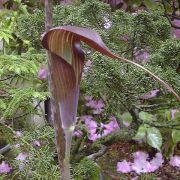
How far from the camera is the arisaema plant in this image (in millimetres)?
428

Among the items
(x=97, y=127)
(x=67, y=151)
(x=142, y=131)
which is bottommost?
(x=97, y=127)

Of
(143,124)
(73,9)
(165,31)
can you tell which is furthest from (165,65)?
(143,124)

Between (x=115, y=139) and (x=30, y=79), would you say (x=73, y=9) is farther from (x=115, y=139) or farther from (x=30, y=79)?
(x=115, y=139)

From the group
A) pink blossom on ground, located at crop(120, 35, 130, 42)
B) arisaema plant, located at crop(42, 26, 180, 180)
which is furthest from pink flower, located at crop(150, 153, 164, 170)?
arisaema plant, located at crop(42, 26, 180, 180)

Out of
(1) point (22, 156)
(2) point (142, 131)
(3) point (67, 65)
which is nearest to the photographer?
(3) point (67, 65)

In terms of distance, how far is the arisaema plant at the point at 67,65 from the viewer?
43 centimetres

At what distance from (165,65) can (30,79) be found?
1.43 feet

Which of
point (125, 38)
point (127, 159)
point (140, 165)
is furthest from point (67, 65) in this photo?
point (127, 159)

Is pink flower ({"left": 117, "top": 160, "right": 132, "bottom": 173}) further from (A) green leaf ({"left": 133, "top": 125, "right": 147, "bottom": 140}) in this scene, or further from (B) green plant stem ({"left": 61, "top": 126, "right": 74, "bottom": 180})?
(B) green plant stem ({"left": 61, "top": 126, "right": 74, "bottom": 180})

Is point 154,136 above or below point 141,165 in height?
above

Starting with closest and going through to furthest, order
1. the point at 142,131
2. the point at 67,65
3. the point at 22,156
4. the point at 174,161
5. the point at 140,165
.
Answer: the point at 67,65 → the point at 22,156 → the point at 142,131 → the point at 140,165 → the point at 174,161

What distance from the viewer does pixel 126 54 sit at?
0.99 m

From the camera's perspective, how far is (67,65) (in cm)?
48

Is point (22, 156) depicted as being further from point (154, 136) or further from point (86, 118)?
point (86, 118)
